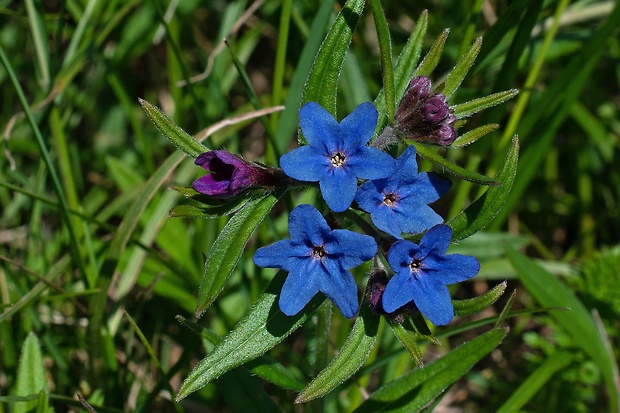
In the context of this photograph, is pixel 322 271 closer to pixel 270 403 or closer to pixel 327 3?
pixel 270 403

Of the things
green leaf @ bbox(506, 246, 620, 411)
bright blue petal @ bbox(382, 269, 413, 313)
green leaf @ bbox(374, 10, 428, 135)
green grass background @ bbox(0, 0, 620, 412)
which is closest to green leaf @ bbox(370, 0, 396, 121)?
green leaf @ bbox(374, 10, 428, 135)

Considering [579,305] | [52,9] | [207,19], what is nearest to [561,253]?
[579,305]

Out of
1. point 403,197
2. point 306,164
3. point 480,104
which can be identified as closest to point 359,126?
point 306,164

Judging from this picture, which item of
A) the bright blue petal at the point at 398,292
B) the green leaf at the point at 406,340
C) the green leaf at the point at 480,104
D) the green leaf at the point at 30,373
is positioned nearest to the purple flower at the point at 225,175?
the bright blue petal at the point at 398,292

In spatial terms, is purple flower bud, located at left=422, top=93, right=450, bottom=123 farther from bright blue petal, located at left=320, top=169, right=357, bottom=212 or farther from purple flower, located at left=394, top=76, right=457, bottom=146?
bright blue petal, located at left=320, top=169, right=357, bottom=212

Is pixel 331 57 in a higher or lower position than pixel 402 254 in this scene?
higher

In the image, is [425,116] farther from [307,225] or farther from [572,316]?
[572,316]

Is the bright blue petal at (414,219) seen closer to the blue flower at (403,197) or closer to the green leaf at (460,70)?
the blue flower at (403,197)
